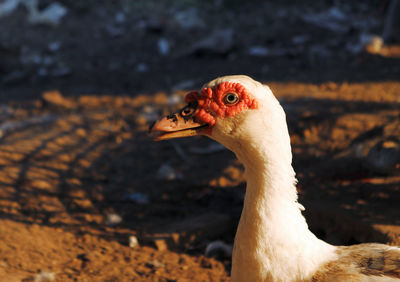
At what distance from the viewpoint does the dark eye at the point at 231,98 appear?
1735 millimetres

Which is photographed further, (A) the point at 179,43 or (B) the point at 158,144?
(A) the point at 179,43

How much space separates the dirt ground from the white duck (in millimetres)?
859

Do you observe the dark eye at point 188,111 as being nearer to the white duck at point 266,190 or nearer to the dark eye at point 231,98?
the white duck at point 266,190

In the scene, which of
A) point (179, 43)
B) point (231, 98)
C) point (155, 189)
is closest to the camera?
point (231, 98)

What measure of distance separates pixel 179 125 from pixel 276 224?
564mm

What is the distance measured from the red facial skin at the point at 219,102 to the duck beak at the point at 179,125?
0.03 meters

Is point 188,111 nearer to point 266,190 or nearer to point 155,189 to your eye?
point 266,190

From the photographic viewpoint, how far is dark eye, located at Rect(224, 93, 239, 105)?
5.69 ft

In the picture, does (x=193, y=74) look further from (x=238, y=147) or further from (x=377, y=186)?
(x=238, y=147)

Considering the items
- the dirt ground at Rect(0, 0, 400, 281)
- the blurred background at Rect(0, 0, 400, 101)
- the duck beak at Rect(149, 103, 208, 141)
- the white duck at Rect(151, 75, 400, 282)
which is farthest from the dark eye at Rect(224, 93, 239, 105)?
the blurred background at Rect(0, 0, 400, 101)

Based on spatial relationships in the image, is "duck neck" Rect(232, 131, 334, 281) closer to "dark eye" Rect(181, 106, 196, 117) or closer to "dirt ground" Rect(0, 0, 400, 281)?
"dark eye" Rect(181, 106, 196, 117)

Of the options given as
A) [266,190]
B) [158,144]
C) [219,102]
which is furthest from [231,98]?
[158,144]

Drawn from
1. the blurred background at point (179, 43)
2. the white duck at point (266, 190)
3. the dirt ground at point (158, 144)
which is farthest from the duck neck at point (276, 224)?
the blurred background at point (179, 43)

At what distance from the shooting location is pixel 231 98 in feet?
5.72
